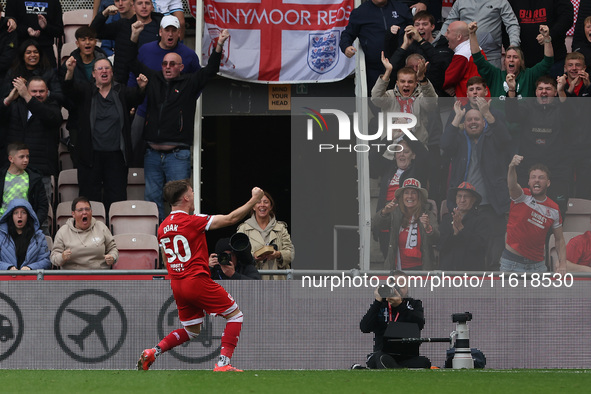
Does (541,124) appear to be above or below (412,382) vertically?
above

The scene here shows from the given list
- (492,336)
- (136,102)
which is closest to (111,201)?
(136,102)

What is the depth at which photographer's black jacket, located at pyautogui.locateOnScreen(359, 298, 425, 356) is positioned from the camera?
10.7m

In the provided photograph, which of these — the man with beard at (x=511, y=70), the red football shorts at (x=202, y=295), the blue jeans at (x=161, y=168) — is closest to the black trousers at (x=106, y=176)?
the blue jeans at (x=161, y=168)

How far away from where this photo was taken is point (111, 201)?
42.7 feet

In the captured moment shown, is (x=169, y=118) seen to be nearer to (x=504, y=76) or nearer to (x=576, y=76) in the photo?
(x=504, y=76)

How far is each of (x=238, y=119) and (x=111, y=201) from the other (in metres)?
5.76

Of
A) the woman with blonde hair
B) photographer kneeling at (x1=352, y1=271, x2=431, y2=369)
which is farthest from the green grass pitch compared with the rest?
the woman with blonde hair

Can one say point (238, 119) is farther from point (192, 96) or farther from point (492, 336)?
point (492, 336)

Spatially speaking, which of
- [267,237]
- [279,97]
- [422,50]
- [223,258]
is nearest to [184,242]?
[223,258]

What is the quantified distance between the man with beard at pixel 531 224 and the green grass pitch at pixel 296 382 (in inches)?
85.7

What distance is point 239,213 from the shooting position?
30.2ft

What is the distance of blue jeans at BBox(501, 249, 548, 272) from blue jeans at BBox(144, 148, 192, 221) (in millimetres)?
3880

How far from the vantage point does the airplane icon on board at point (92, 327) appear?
37.4ft

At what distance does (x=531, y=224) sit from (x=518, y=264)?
495 mm
